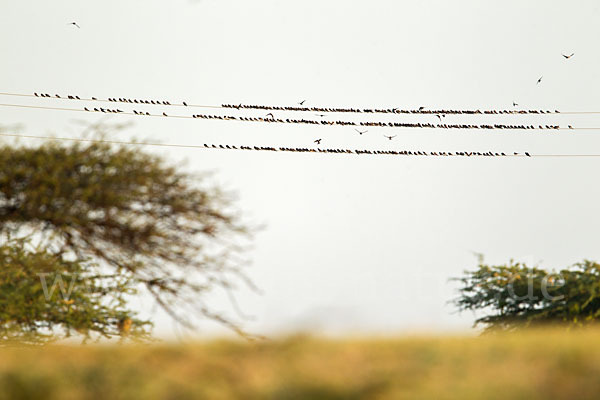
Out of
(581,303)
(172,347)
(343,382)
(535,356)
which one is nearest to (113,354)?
(172,347)

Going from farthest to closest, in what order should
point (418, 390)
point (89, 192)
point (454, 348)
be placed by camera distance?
point (89, 192)
point (454, 348)
point (418, 390)

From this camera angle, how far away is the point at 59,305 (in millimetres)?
28906

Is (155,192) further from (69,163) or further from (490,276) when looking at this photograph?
(490,276)

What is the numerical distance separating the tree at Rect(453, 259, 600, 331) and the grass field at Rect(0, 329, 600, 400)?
1850 centimetres

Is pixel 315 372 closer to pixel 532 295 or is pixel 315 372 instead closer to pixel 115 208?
pixel 115 208

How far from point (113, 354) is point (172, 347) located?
90 centimetres

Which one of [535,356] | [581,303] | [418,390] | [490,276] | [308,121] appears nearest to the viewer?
[418,390]

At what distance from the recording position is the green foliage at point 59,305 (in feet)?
89.6

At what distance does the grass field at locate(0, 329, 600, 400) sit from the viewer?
9141 millimetres

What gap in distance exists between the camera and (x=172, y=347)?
1210 centimetres

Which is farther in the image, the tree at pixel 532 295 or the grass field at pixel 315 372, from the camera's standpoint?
the tree at pixel 532 295

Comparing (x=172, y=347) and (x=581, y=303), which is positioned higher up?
(x=581, y=303)

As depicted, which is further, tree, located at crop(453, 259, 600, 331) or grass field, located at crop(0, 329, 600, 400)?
tree, located at crop(453, 259, 600, 331)

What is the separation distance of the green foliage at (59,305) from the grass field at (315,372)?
14.4 m
